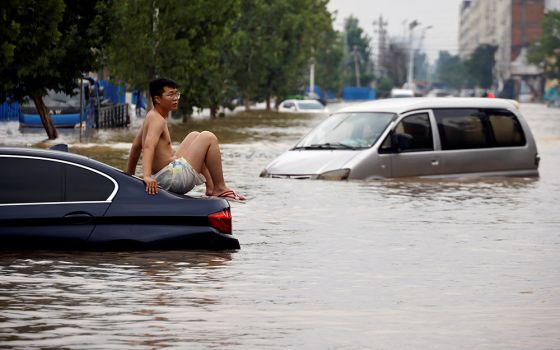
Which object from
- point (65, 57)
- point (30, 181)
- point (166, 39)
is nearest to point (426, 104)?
point (30, 181)

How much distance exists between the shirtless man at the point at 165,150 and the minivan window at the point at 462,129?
9.01 metres

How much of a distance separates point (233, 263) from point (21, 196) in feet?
6.32

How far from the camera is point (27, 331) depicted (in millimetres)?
9461

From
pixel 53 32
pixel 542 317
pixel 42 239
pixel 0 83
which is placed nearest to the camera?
pixel 542 317

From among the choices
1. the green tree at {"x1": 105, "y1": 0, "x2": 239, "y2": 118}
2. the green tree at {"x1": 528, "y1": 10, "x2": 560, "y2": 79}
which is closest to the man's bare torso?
the green tree at {"x1": 105, "y1": 0, "x2": 239, "y2": 118}

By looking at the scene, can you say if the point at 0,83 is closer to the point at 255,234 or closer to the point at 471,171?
the point at 471,171

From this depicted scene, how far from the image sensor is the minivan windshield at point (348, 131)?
2411cm

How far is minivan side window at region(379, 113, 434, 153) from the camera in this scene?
946 inches

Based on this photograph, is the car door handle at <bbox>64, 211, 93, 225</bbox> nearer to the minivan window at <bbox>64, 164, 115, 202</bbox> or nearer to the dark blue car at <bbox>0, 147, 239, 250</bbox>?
the dark blue car at <bbox>0, 147, 239, 250</bbox>

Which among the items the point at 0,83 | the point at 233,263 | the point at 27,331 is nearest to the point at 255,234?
the point at 233,263

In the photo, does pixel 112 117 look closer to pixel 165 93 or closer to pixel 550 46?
pixel 165 93

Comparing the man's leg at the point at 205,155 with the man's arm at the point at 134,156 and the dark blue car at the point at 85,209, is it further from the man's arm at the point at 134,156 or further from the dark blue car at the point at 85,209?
the dark blue car at the point at 85,209

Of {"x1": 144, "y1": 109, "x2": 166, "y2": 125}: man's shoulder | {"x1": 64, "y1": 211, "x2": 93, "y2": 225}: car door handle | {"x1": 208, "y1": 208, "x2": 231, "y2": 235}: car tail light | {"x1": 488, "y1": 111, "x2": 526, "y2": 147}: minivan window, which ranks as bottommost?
{"x1": 208, "y1": 208, "x2": 231, "y2": 235}: car tail light

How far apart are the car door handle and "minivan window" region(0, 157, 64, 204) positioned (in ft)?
0.54
